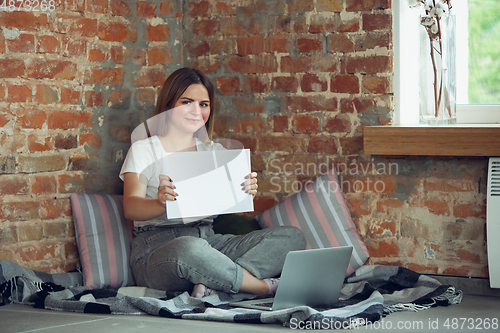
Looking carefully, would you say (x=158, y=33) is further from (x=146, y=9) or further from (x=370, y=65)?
(x=370, y=65)

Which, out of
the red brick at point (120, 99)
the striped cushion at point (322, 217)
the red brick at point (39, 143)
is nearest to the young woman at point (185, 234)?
the striped cushion at point (322, 217)

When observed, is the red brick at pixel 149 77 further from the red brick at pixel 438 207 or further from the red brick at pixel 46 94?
the red brick at pixel 438 207

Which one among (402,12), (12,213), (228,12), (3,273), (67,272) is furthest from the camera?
(228,12)

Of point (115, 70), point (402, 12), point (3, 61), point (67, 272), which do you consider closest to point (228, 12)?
point (115, 70)

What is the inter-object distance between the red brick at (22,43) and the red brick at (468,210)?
1.91 m

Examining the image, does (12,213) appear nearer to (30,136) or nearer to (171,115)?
(30,136)

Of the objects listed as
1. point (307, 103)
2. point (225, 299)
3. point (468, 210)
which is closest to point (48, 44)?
point (307, 103)

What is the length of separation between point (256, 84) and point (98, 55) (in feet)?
2.47

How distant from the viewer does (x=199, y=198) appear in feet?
6.18

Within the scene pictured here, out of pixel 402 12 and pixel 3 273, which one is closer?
pixel 3 273

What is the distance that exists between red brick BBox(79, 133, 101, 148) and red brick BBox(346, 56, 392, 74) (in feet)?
3.93

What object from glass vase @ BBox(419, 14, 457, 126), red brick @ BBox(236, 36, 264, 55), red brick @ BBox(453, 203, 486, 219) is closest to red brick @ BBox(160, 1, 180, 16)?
red brick @ BBox(236, 36, 264, 55)

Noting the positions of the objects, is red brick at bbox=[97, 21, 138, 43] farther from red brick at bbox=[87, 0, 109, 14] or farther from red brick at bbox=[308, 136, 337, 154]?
red brick at bbox=[308, 136, 337, 154]

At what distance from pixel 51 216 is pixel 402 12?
5.95 feet
